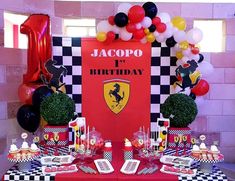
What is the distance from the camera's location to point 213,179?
2.23 metres

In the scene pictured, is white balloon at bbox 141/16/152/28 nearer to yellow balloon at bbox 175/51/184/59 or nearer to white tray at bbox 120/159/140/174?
yellow balloon at bbox 175/51/184/59

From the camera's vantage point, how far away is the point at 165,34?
10.6 feet

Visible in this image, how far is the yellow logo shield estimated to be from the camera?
3.55 m

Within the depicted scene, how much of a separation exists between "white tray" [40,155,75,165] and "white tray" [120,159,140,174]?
46 centimetres

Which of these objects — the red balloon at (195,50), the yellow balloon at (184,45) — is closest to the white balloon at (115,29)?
the yellow balloon at (184,45)

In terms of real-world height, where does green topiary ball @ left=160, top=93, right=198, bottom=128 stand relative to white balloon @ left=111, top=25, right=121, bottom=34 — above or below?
below

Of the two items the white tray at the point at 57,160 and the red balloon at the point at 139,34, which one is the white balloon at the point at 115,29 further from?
the white tray at the point at 57,160

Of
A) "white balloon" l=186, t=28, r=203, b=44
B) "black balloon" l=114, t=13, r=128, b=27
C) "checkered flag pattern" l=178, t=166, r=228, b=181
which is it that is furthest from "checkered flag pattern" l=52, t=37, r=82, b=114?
"checkered flag pattern" l=178, t=166, r=228, b=181

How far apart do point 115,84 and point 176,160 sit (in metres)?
1.27

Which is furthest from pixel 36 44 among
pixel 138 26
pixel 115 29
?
pixel 138 26

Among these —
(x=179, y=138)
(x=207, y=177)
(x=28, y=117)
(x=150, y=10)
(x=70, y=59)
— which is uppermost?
(x=150, y=10)

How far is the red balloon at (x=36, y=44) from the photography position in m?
3.23

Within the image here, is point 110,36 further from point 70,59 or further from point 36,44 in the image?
point 36,44

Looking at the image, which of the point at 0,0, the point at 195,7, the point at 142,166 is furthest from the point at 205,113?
the point at 0,0
